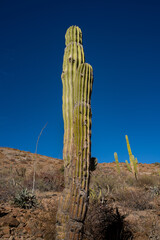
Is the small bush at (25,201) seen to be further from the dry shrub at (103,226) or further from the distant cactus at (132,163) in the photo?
the distant cactus at (132,163)

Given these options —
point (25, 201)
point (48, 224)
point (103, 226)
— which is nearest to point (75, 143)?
point (48, 224)

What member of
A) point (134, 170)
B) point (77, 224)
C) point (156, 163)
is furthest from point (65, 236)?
point (156, 163)

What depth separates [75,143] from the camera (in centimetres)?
325

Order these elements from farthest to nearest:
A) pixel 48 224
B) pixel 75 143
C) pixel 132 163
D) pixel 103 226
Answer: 1. pixel 132 163
2. pixel 103 226
3. pixel 48 224
4. pixel 75 143

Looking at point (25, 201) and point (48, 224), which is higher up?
point (25, 201)

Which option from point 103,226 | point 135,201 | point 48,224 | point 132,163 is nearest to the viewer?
point 48,224

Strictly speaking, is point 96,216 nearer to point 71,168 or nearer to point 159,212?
point 71,168

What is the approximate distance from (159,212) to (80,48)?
201 inches

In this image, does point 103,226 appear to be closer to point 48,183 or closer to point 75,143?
point 75,143

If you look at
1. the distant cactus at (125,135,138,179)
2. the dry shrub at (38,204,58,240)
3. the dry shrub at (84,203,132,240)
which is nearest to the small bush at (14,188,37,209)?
the dry shrub at (38,204,58,240)

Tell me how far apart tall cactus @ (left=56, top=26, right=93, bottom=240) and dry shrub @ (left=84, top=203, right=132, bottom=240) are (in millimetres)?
787

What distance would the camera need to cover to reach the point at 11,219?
3.82m

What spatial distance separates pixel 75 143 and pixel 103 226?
2122 millimetres

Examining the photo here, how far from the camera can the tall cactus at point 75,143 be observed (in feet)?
9.91
